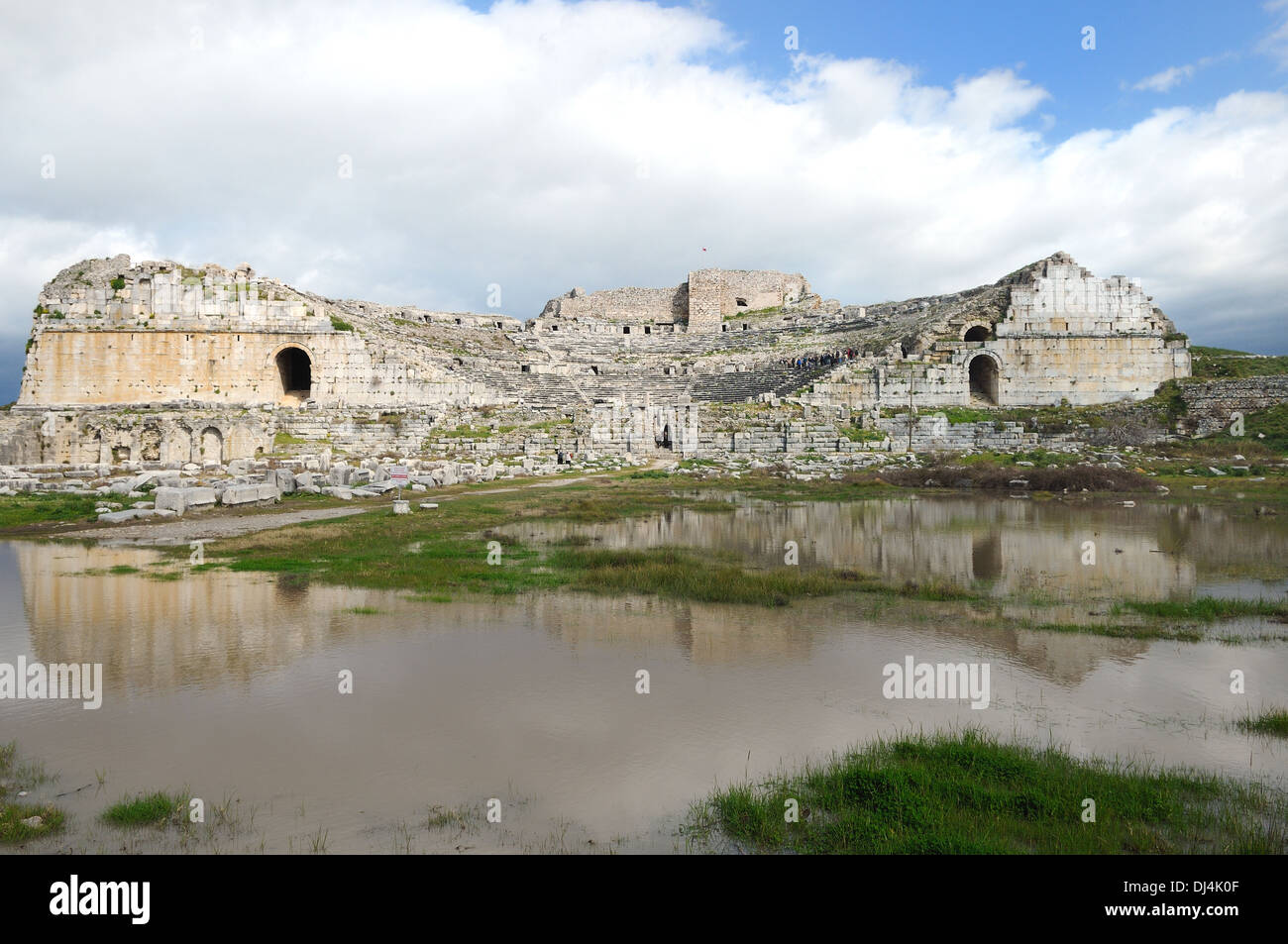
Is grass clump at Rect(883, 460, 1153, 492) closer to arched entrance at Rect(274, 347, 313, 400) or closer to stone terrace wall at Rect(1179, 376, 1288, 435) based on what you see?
stone terrace wall at Rect(1179, 376, 1288, 435)

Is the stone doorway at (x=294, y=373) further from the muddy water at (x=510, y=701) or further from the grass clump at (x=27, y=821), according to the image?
the grass clump at (x=27, y=821)

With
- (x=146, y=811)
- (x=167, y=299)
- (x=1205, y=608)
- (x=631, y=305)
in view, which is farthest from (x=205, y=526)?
(x=631, y=305)

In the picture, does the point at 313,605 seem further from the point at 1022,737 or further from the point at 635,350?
the point at 635,350

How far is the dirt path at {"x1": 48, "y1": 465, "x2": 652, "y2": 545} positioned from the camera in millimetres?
13164

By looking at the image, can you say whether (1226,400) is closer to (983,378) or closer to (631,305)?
(983,378)

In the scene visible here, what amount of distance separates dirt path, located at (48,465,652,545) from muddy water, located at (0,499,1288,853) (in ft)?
11.4

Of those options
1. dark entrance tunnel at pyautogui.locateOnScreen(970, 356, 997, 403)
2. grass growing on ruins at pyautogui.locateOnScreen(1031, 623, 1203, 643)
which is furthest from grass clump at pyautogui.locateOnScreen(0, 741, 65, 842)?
dark entrance tunnel at pyautogui.locateOnScreen(970, 356, 997, 403)

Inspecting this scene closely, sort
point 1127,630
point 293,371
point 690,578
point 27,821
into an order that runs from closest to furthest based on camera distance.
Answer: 1. point 27,821
2. point 1127,630
3. point 690,578
4. point 293,371

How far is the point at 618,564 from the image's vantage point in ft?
34.9

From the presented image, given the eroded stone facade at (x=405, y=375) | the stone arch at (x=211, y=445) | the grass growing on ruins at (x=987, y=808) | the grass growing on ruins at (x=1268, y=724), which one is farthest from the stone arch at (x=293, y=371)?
the grass growing on ruins at (x=1268, y=724)

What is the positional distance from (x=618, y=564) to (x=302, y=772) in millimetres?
6516

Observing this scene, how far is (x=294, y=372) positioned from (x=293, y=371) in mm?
78

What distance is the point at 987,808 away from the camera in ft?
12.8

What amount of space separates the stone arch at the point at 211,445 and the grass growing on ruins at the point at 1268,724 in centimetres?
2945
